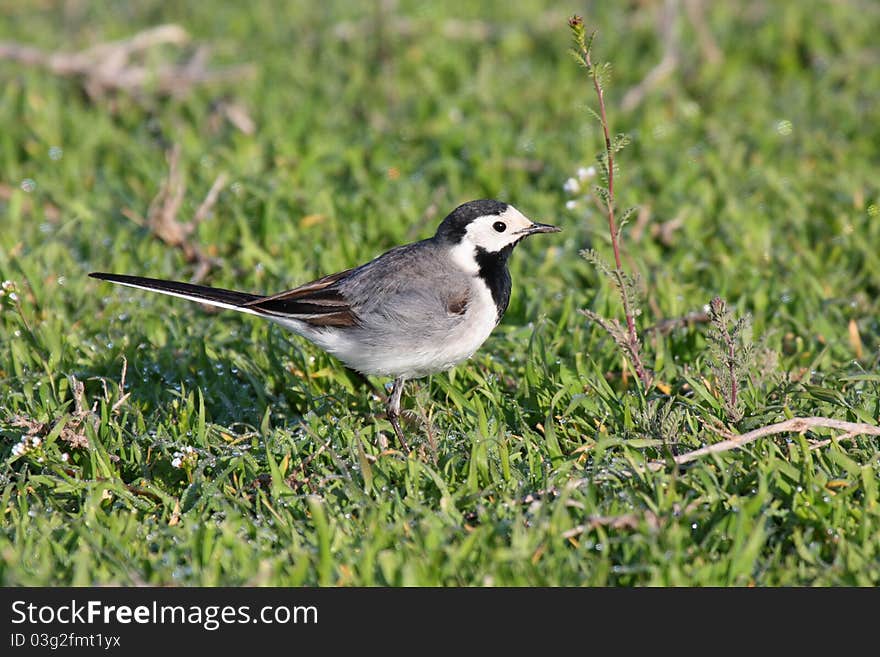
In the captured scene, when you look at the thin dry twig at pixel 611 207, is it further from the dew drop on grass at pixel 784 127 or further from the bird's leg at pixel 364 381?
the dew drop on grass at pixel 784 127

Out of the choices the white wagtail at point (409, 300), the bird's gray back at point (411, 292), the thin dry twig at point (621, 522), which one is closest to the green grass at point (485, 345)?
the thin dry twig at point (621, 522)

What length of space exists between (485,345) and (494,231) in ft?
2.79

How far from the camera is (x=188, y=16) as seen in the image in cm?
1093

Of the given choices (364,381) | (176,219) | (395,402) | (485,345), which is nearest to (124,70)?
(176,219)

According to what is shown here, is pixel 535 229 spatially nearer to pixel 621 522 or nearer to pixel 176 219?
pixel 621 522

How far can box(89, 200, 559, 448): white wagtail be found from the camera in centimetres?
500

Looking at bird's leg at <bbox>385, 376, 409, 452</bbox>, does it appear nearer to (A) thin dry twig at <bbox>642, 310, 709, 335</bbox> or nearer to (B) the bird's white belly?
(B) the bird's white belly

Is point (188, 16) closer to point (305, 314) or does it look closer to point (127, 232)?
point (127, 232)

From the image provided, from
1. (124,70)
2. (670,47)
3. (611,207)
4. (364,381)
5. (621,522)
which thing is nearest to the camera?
(621,522)

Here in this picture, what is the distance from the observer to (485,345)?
593 cm

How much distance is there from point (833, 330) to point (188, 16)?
7226mm

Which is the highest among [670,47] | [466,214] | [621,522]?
[670,47]
